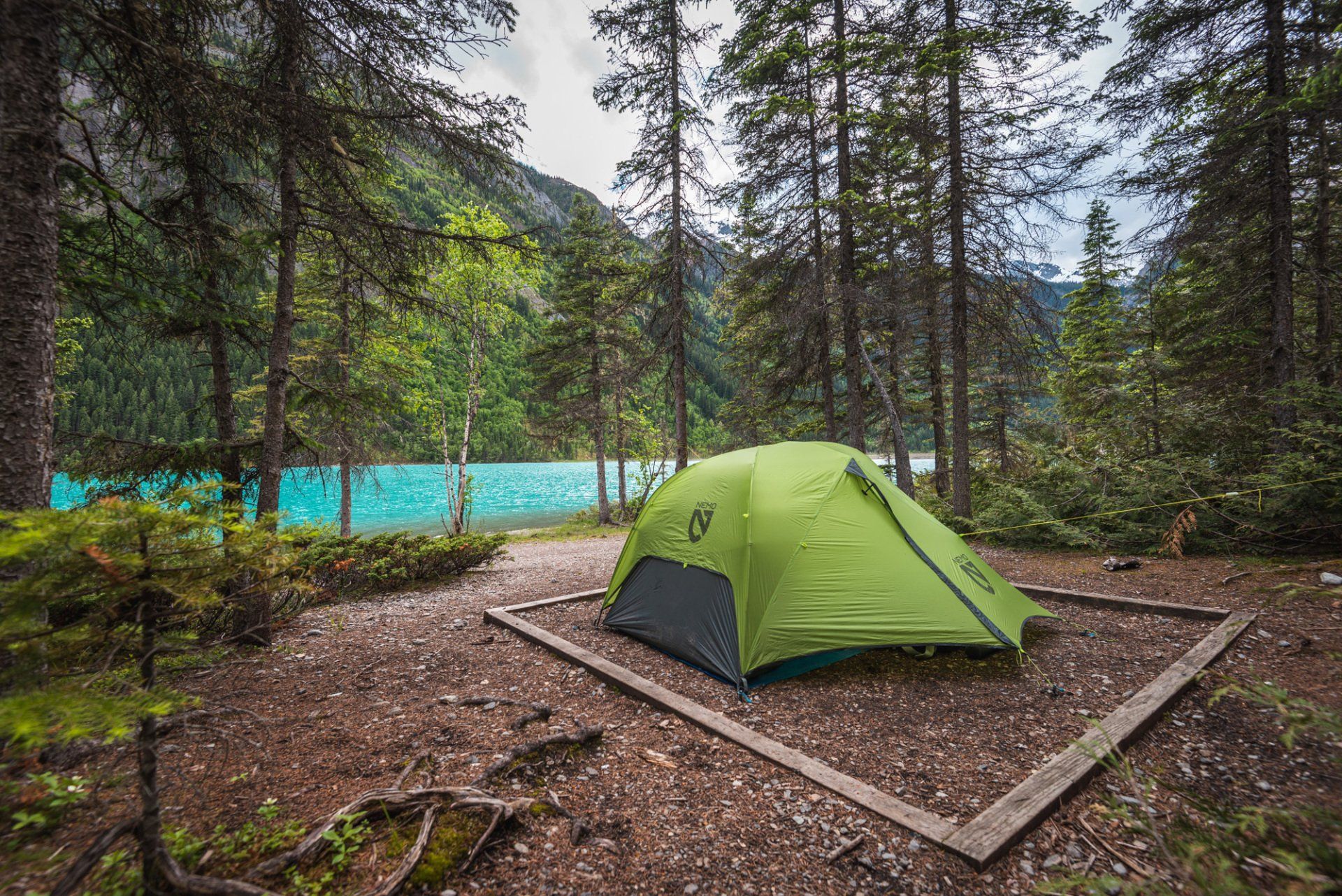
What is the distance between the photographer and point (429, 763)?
286 cm

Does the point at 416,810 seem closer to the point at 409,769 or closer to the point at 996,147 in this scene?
the point at 409,769

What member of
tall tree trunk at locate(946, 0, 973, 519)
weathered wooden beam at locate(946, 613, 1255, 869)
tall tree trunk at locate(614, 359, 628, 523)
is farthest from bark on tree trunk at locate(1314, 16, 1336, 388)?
tall tree trunk at locate(614, 359, 628, 523)

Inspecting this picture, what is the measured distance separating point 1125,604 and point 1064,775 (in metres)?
4.09

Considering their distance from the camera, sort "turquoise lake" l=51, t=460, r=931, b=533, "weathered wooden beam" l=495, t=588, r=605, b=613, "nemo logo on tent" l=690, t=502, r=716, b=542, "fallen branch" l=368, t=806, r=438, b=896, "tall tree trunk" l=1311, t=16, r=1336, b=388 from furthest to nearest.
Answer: "turquoise lake" l=51, t=460, r=931, b=533 < "tall tree trunk" l=1311, t=16, r=1336, b=388 < "weathered wooden beam" l=495, t=588, r=605, b=613 < "nemo logo on tent" l=690, t=502, r=716, b=542 < "fallen branch" l=368, t=806, r=438, b=896

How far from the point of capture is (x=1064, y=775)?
8.63ft

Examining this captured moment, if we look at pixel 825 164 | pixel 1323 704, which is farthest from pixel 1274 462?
pixel 825 164

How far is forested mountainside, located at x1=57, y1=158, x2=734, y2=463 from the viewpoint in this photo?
530 cm

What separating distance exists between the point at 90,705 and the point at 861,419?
448 inches

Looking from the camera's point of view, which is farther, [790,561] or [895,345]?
[895,345]

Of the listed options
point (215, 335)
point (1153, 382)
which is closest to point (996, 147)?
point (1153, 382)

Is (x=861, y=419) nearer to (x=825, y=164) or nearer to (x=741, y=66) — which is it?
(x=825, y=164)

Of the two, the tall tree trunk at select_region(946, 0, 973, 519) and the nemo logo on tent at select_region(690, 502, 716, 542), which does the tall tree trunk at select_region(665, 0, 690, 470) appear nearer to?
the tall tree trunk at select_region(946, 0, 973, 519)

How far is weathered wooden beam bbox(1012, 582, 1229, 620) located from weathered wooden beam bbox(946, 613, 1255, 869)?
62.5 inches

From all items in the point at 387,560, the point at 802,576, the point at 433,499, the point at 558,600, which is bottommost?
the point at 433,499
